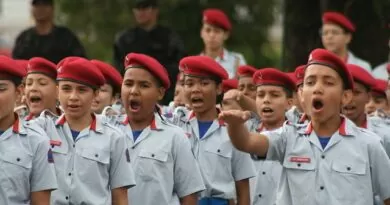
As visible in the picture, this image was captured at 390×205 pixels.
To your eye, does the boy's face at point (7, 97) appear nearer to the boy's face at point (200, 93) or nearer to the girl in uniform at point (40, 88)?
the girl in uniform at point (40, 88)

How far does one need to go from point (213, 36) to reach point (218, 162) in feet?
18.7

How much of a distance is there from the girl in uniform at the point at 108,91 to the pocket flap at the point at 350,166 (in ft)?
10.4

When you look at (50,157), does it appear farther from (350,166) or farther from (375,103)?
(375,103)

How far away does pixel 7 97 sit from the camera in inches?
450

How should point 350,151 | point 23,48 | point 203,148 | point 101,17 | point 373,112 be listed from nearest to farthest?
point 350,151 < point 203,148 < point 373,112 < point 23,48 < point 101,17

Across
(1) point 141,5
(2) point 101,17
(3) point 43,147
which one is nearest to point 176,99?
(1) point 141,5

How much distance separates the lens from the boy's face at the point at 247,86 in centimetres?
1602

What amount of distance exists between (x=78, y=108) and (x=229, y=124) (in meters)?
2.17

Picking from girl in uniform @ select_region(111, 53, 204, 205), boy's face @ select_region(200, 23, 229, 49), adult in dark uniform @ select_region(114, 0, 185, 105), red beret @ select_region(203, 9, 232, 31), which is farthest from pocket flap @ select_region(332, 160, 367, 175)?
red beret @ select_region(203, 9, 232, 31)

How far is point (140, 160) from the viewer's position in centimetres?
1277

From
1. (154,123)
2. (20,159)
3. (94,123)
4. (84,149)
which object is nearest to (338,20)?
(154,123)

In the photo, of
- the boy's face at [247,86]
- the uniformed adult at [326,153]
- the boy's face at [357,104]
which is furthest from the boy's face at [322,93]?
the boy's face at [247,86]

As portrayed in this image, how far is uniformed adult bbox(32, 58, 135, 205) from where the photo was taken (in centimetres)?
1198

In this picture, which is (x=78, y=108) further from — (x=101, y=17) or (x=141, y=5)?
(x=101, y=17)
